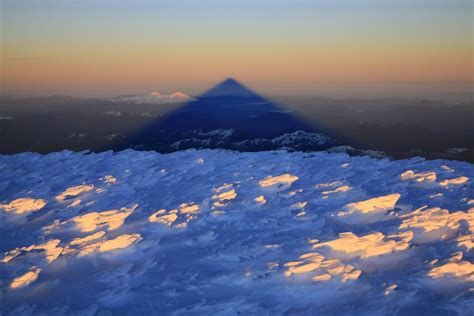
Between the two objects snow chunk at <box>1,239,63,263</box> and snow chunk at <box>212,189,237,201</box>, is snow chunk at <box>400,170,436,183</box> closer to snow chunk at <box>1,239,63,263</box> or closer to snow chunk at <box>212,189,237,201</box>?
snow chunk at <box>212,189,237,201</box>

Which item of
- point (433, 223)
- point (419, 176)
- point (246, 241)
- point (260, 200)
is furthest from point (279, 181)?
point (433, 223)

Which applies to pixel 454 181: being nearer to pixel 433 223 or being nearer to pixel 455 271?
pixel 433 223

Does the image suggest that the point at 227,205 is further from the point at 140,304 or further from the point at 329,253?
the point at 140,304

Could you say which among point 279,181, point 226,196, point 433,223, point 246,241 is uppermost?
point 279,181

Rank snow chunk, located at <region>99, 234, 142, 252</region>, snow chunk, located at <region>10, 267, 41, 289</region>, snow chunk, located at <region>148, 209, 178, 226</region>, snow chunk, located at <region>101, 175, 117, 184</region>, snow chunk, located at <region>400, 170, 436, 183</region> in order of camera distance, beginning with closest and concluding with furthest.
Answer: snow chunk, located at <region>10, 267, 41, 289</region>
snow chunk, located at <region>99, 234, 142, 252</region>
snow chunk, located at <region>148, 209, 178, 226</region>
snow chunk, located at <region>400, 170, 436, 183</region>
snow chunk, located at <region>101, 175, 117, 184</region>

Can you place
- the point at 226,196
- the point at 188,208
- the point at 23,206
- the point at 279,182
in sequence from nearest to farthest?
the point at 188,208
the point at 226,196
the point at 23,206
the point at 279,182

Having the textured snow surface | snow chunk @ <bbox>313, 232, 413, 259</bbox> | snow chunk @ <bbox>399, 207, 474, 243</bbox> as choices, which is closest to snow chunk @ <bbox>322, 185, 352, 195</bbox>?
the textured snow surface
